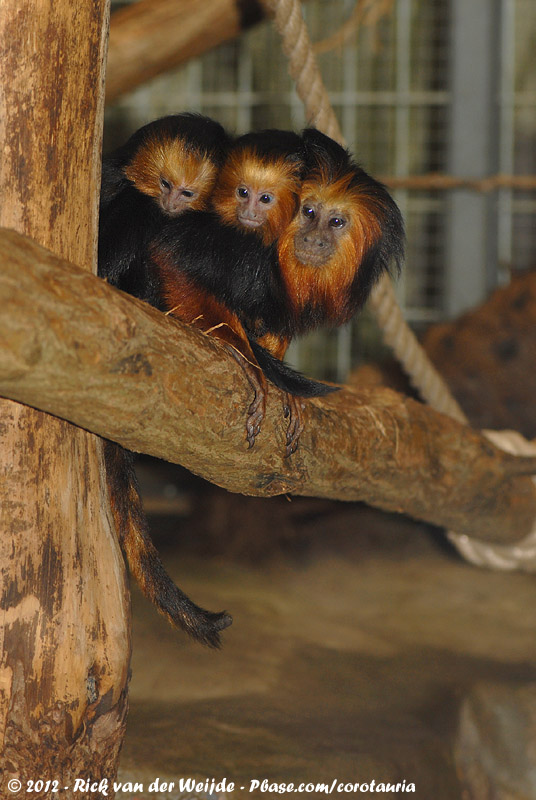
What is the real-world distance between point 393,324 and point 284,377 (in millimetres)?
557

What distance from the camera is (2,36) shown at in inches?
34.9

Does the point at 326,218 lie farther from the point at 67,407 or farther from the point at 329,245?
the point at 67,407

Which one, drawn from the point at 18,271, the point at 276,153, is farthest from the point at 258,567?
the point at 18,271

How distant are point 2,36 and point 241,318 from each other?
54 centimetres

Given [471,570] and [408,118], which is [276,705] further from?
[408,118]

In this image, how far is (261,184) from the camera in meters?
1.19

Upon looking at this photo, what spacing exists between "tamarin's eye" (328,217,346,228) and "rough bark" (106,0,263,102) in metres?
1.21

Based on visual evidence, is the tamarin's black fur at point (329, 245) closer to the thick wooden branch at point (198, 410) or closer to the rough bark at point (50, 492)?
the thick wooden branch at point (198, 410)

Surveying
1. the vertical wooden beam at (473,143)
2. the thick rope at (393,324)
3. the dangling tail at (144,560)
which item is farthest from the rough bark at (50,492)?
the vertical wooden beam at (473,143)

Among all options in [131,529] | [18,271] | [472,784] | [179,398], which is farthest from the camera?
[472,784]

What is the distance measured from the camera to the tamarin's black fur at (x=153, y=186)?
1.24 meters

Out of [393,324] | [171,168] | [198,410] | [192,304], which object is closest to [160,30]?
[393,324]

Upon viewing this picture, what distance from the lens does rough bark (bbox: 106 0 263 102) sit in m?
2.21

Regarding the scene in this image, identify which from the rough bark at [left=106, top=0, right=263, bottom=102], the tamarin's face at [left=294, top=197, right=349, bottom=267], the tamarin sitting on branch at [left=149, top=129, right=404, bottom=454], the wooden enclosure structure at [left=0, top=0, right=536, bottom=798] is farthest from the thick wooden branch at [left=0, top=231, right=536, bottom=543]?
the rough bark at [left=106, top=0, right=263, bottom=102]
